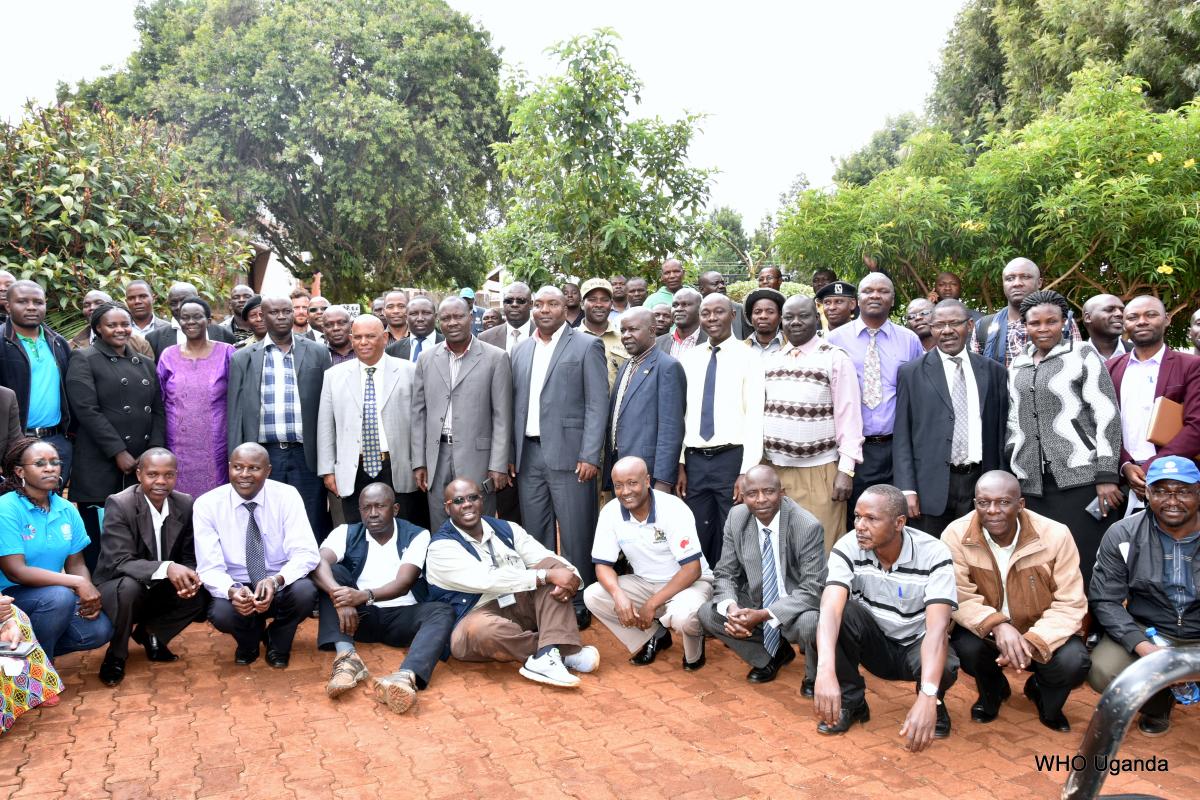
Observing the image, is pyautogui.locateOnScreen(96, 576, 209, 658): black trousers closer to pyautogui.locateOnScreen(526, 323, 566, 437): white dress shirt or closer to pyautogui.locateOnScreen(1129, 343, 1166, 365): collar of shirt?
pyautogui.locateOnScreen(526, 323, 566, 437): white dress shirt

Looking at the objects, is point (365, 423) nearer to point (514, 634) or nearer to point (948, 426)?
point (514, 634)

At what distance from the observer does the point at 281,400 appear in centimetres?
643

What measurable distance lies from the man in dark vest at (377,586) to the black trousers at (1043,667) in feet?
9.01

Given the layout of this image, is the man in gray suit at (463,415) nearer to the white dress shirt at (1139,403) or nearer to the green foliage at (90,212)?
the white dress shirt at (1139,403)

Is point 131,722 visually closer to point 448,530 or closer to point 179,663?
point 179,663

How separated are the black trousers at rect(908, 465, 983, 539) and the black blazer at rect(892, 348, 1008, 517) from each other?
0.21ft

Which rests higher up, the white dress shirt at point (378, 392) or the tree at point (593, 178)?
the tree at point (593, 178)

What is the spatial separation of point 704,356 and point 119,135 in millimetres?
7813

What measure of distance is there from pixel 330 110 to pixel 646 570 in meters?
17.8

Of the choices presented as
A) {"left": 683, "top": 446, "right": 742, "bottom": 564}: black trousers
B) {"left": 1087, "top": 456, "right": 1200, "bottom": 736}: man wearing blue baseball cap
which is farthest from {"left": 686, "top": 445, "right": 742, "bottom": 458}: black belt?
{"left": 1087, "top": 456, "right": 1200, "bottom": 736}: man wearing blue baseball cap

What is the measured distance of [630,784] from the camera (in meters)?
4.03

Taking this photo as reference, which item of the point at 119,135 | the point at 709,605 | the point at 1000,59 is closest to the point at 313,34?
the point at 119,135

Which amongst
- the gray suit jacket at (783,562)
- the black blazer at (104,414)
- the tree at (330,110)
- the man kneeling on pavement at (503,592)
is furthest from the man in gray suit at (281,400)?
the tree at (330,110)

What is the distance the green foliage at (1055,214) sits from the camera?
787 centimetres
